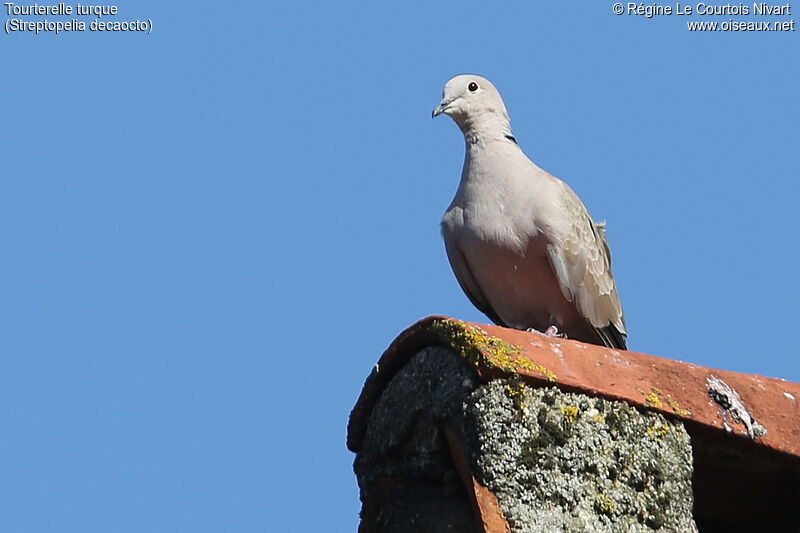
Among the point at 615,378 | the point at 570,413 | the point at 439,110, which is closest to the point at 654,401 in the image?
the point at 615,378

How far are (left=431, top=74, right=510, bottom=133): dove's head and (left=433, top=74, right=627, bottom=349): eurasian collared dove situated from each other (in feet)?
0.64

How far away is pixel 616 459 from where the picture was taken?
382cm

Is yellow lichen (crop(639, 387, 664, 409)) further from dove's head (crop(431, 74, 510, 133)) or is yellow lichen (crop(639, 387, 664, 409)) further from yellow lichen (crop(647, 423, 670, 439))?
dove's head (crop(431, 74, 510, 133))

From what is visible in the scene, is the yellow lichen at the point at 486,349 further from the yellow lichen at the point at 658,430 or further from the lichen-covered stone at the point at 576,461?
the yellow lichen at the point at 658,430

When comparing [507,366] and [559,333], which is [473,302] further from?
[507,366]

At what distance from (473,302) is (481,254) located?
62cm

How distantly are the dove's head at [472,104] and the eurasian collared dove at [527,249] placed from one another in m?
0.20

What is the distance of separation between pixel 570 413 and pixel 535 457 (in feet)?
0.59

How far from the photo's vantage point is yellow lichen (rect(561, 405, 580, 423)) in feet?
12.4

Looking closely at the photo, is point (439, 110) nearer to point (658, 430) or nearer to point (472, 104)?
point (472, 104)

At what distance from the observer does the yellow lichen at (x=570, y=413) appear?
379 centimetres

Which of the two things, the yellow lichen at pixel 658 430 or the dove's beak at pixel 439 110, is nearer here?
the yellow lichen at pixel 658 430

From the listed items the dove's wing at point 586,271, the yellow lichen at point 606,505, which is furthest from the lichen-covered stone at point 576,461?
the dove's wing at point 586,271

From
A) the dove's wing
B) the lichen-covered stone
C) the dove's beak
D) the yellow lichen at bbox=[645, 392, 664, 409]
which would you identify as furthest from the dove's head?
the lichen-covered stone
